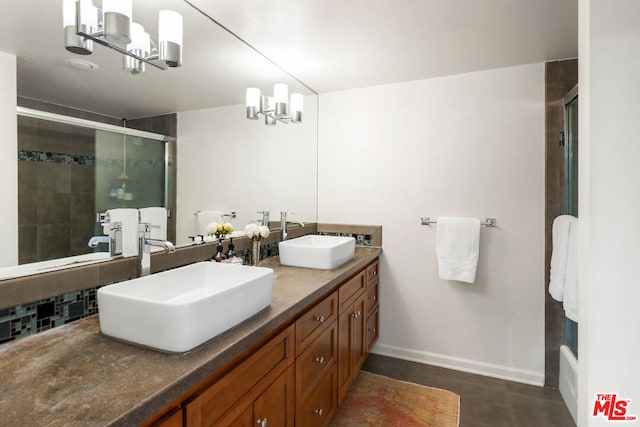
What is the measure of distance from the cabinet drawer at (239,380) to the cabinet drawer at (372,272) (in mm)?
1194

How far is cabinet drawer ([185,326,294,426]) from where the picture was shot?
0.86 metres

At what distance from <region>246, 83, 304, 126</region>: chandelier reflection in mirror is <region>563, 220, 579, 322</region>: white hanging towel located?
1.89 meters

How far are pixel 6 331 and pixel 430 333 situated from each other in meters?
2.46

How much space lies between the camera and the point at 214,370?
2.88 ft

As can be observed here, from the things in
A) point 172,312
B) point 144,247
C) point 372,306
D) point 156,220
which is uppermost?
point 156,220

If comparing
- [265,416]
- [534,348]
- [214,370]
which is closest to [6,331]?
[214,370]

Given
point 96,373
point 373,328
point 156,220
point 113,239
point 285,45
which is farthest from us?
point 373,328

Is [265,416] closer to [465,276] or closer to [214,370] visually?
[214,370]

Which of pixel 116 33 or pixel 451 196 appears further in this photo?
pixel 451 196

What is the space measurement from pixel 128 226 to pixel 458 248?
6.73ft

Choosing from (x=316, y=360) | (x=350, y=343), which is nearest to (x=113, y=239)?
(x=316, y=360)

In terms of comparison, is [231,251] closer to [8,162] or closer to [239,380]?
[239,380]

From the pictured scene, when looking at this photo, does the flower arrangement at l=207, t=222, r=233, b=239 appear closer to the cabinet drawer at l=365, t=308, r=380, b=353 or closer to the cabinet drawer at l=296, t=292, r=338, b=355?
the cabinet drawer at l=296, t=292, r=338, b=355

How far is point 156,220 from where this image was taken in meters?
1.52
